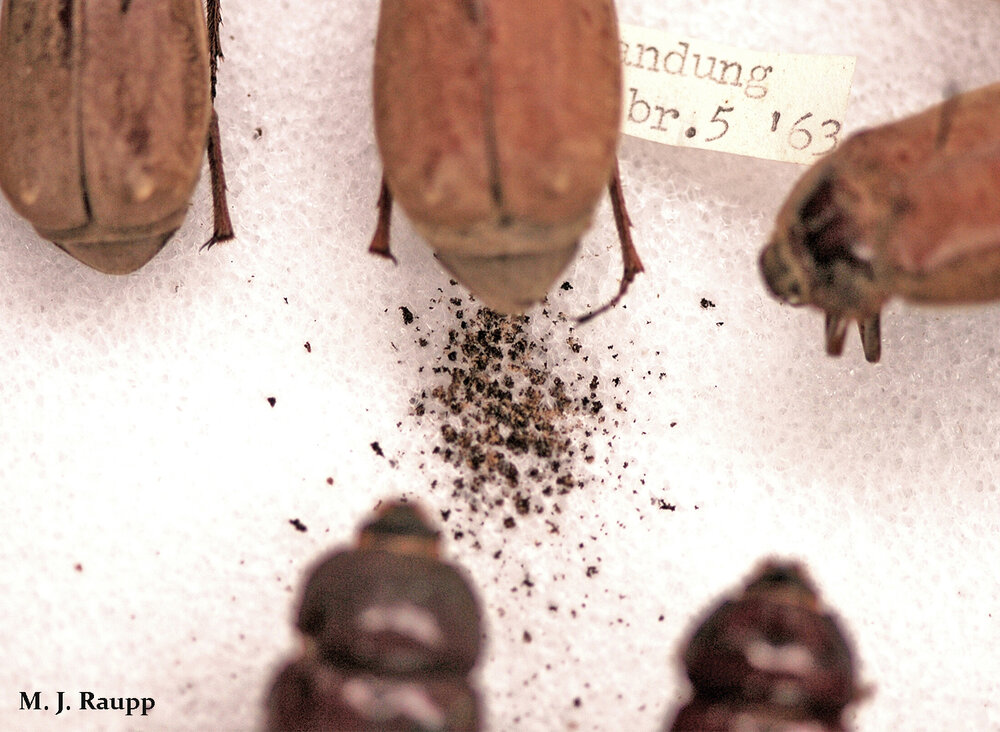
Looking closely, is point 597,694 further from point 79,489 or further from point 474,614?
point 79,489

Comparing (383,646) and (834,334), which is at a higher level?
(834,334)

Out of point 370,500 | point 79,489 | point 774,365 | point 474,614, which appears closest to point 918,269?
point 774,365

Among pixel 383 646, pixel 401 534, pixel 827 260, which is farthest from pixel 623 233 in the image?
pixel 383 646

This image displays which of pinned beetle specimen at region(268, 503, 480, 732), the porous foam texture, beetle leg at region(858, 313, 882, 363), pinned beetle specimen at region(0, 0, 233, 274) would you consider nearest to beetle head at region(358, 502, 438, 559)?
pinned beetle specimen at region(268, 503, 480, 732)

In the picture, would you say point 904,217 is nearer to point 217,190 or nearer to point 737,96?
point 737,96

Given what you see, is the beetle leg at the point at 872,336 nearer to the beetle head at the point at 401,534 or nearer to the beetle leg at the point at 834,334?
the beetle leg at the point at 834,334

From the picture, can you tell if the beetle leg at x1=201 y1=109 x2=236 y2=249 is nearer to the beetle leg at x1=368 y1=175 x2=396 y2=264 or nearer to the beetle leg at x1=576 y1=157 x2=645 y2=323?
the beetle leg at x1=368 y1=175 x2=396 y2=264
